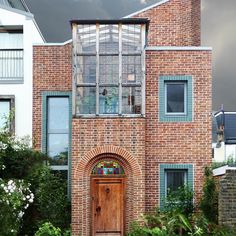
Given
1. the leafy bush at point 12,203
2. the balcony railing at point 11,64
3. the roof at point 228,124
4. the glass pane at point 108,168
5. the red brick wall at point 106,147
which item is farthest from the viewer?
the roof at point 228,124

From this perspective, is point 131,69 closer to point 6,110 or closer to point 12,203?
point 6,110

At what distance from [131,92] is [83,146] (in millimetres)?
2441

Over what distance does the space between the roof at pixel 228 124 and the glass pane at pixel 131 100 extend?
40255 mm

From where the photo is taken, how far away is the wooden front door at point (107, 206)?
23250mm

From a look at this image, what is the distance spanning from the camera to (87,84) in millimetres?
22578

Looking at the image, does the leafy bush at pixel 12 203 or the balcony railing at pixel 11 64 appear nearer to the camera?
the leafy bush at pixel 12 203

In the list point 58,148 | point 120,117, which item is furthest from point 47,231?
point 58,148

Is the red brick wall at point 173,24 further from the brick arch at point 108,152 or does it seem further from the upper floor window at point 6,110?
the brick arch at point 108,152

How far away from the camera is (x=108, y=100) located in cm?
2273

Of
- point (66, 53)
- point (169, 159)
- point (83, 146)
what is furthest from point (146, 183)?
point (66, 53)

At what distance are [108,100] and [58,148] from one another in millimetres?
3636

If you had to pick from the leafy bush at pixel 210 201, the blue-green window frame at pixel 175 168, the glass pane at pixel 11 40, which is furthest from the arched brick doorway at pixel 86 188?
the glass pane at pixel 11 40

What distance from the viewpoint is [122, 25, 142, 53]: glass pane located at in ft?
74.6

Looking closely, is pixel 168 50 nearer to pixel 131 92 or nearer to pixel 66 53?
pixel 131 92
